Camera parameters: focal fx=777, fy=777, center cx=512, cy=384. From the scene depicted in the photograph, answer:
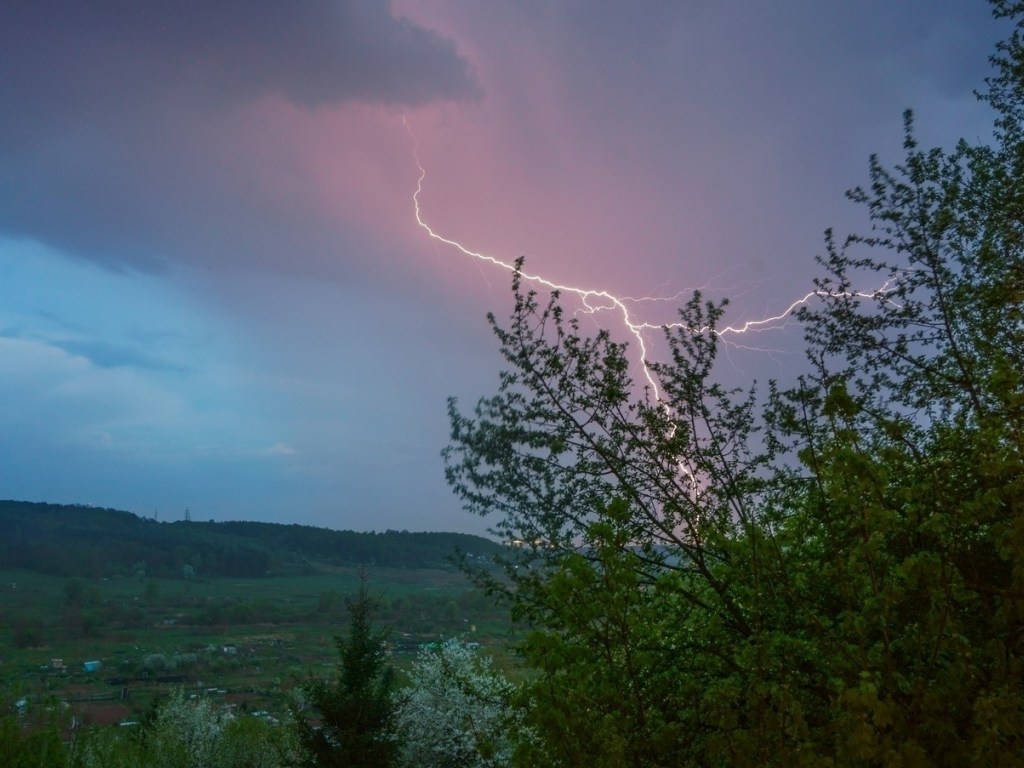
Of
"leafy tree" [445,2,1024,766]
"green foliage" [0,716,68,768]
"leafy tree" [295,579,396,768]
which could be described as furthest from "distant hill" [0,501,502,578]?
"leafy tree" [445,2,1024,766]

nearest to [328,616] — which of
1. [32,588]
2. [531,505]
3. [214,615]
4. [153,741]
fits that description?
[214,615]

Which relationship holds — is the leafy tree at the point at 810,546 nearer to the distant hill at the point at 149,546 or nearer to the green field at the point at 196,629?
the green field at the point at 196,629

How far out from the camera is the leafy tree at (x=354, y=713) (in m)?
20.2

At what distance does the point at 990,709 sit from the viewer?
329 cm

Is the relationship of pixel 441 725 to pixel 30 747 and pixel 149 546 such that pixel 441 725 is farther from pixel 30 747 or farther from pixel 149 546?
pixel 149 546

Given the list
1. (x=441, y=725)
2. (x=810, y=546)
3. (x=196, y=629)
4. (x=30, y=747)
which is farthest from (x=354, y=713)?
(x=196, y=629)

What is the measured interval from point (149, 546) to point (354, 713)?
12478 cm

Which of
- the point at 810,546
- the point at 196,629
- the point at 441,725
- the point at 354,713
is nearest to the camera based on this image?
the point at 810,546

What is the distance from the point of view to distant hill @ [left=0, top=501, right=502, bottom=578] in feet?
402

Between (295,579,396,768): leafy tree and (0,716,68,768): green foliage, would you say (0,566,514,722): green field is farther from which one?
(295,579,396,768): leafy tree

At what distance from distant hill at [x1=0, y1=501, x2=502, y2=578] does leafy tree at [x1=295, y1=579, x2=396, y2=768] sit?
311 ft

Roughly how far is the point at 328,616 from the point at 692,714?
111067 mm

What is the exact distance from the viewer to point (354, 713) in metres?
20.7

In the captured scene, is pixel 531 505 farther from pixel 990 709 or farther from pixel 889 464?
→ pixel 990 709
